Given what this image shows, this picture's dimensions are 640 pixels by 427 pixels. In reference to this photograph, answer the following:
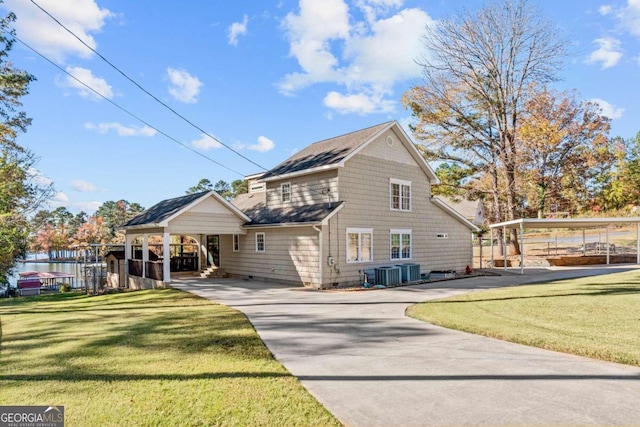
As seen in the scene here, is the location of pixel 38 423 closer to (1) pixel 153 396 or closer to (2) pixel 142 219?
(1) pixel 153 396

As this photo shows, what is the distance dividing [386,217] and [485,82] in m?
16.9

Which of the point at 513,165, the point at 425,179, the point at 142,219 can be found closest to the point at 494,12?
the point at 513,165

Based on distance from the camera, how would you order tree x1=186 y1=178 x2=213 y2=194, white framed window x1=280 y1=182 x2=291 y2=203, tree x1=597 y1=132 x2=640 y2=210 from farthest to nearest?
tree x1=186 y1=178 x2=213 y2=194
tree x1=597 y1=132 x2=640 y2=210
white framed window x1=280 y1=182 x2=291 y2=203

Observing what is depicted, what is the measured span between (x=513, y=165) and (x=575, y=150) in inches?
226

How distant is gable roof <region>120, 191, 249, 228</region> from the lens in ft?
56.2

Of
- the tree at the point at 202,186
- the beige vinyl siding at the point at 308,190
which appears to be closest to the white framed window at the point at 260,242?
the beige vinyl siding at the point at 308,190

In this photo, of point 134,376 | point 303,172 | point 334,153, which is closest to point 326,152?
point 334,153

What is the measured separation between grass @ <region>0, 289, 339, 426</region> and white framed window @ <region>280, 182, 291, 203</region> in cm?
1118

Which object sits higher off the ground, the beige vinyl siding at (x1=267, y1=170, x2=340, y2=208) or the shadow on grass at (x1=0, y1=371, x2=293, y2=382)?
the beige vinyl siding at (x1=267, y1=170, x2=340, y2=208)

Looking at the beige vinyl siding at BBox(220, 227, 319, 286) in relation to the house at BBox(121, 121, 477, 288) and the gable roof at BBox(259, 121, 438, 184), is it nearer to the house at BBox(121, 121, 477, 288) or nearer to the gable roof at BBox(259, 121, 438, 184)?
the house at BBox(121, 121, 477, 288)

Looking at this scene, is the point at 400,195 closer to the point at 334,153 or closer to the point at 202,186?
the point at 334,153

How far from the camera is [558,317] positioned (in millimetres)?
8922

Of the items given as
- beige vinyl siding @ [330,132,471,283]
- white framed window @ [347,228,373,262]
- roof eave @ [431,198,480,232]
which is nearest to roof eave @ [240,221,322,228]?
beige vinyl siding @ [330,132,471,283]

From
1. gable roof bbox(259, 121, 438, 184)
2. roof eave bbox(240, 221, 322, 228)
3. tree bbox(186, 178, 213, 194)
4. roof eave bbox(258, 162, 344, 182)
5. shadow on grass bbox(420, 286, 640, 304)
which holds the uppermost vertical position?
tree bbox(186, 178, 213, 194)
